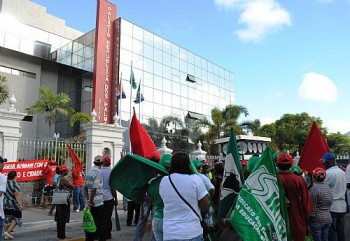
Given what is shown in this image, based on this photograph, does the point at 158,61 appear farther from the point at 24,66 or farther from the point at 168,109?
the point at 24,66

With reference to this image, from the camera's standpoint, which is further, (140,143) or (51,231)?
(51,231)

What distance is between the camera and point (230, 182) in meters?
4.35

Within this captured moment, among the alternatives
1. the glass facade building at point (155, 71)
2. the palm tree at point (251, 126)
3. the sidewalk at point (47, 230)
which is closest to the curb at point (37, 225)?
the sidewalk at point (47, 230)

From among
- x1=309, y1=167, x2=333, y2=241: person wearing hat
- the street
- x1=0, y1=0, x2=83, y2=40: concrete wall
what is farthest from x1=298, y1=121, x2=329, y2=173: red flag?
x1=0, y1=0, x2=83, y2=40: concrete wall

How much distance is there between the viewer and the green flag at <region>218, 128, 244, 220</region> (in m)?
4.23

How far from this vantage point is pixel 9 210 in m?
7.04

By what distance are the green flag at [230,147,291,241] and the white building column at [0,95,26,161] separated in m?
9.69

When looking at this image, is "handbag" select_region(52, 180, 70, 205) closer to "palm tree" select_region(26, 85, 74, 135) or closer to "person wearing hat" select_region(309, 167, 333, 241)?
"person wearing hat" select_region(309, 167, 333, 241)

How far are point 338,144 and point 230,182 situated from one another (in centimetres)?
5318

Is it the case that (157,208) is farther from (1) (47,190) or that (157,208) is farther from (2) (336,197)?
(1) (47,190)

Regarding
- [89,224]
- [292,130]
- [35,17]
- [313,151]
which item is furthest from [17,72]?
[292,130]

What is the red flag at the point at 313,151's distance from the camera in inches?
263

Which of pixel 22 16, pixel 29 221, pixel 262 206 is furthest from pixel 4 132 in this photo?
pixel 22 16

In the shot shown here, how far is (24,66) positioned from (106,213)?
24.2m
